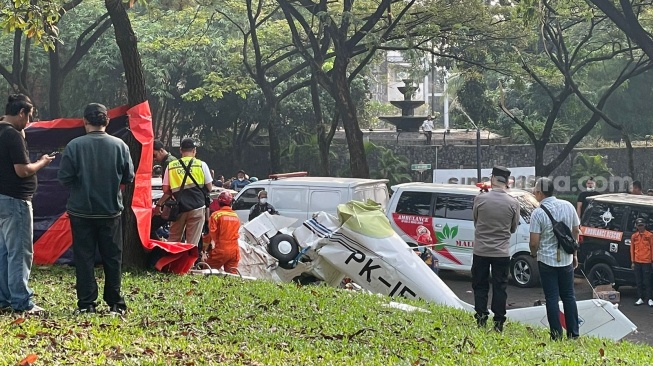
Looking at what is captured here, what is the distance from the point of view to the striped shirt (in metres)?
9.15

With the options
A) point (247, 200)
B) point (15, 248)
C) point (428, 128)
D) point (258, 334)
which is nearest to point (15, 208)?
point (15, 248)

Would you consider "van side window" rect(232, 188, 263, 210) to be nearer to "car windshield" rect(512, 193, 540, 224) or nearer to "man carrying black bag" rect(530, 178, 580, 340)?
"car windshield" rect(512, 193, 540, 224)

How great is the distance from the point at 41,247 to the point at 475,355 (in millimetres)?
6377

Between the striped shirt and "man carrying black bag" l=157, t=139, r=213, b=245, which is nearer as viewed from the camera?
the striped shirt

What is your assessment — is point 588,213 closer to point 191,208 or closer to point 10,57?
point 191,208

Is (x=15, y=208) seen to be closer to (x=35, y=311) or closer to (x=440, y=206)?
(x=35, y=311)

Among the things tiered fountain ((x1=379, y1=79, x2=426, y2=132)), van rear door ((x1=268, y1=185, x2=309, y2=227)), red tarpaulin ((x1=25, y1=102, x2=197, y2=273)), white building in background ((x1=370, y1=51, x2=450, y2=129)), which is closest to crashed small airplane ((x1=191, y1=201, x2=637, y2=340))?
red tarpaulin ((x1=25, y1=102, x2=197, y2=273))

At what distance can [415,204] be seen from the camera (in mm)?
18453

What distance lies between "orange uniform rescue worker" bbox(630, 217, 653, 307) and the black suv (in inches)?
16.1

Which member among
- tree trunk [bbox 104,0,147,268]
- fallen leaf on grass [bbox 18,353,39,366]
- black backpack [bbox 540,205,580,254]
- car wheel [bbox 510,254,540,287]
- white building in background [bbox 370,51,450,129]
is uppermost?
white building in background [bbox 370,51,450,129]

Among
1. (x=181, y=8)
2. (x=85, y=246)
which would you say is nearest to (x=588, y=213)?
(x=85, y=246)

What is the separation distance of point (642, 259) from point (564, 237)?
24.0ft

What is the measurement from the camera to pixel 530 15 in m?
17.0

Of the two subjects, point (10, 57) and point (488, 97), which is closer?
point (10, 57)
